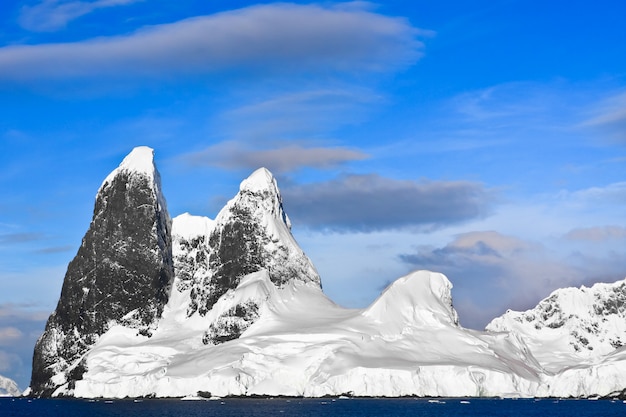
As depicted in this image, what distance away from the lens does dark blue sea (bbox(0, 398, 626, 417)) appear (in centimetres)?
14762

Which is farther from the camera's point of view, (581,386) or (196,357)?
(196,357)

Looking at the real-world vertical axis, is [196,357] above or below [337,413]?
above

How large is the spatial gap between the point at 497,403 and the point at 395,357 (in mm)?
23172

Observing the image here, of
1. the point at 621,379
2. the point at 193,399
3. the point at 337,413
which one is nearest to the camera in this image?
the point at 337,413

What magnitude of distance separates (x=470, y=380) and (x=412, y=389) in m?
11.2

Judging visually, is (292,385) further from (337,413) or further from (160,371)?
(337,413)

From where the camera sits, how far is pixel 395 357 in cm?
19450

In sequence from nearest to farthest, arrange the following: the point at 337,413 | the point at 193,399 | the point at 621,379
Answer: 1. the point at 337,413
2. the point at 621,379
3. the point at 193,399

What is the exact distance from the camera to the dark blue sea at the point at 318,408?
484 ft

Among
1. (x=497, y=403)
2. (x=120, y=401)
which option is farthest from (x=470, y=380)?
(x=120, y=401)

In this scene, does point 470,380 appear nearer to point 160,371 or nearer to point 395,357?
point 395,357

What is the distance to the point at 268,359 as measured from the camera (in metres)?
193

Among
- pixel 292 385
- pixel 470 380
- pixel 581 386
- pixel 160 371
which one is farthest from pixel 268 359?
pixel 581 386

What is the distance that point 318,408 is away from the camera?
160 metres
